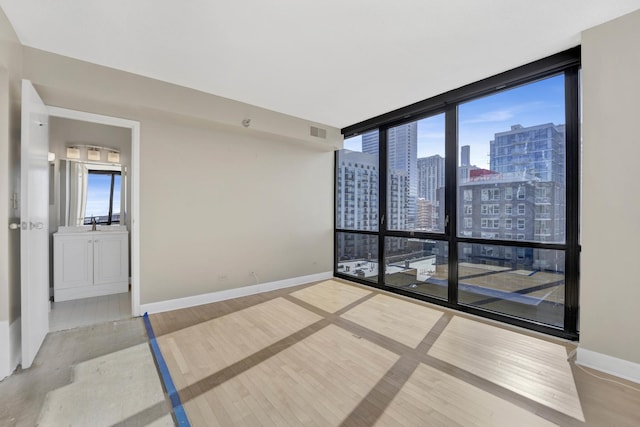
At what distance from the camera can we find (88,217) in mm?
4379

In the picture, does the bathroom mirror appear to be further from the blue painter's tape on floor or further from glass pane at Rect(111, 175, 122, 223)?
the blue painter's tape on floor

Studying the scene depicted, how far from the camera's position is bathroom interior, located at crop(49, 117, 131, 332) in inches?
153

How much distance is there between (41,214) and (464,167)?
4419mm

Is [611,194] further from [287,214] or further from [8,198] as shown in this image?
[8,198]

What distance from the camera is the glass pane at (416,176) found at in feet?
12.3

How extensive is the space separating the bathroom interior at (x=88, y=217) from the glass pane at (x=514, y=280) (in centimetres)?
425

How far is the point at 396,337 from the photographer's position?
2.77 meters

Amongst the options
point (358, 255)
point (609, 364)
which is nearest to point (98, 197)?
point (358, 255)

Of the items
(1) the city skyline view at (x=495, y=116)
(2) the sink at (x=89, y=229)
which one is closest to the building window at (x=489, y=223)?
(1) the city skyline view at (x=495, y=116)

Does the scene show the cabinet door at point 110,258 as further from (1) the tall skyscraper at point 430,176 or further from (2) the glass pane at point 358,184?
(1) the tall skyscraper at point 430,176

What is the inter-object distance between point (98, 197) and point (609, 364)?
645 cm

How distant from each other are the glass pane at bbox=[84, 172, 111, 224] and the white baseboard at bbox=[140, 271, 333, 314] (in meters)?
2.07

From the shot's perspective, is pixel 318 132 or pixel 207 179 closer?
pixel 207 179

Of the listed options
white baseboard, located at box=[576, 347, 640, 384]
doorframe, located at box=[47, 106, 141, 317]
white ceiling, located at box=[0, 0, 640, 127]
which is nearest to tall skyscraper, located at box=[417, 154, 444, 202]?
white ceiling, located at box=[0, 0, 640, 127]
